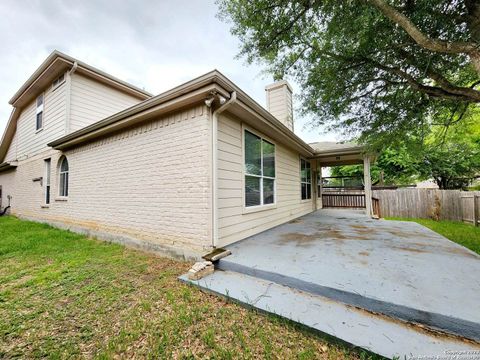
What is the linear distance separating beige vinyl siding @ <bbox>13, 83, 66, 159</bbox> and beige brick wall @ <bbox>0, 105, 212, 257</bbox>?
1.89 m

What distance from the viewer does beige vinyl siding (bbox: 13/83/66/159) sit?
291 inches

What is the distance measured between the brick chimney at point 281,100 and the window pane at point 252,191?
4.76 meters

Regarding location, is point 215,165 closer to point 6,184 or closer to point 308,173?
point 308,173

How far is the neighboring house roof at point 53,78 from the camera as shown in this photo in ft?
23.2

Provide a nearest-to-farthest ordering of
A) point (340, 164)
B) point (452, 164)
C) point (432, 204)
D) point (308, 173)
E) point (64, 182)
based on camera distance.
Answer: point (64, 182)
point (432, 204)
point (308, 173)
point (340, 164)
point (452, 164)

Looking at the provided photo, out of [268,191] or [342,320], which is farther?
[268,191]

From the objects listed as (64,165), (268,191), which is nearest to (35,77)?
(64,165)

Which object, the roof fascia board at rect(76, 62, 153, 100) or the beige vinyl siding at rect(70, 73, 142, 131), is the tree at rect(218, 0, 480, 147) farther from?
the beige vinyl siding at rect(70, 73, 142, 131)

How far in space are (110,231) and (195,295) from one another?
12.3 ft

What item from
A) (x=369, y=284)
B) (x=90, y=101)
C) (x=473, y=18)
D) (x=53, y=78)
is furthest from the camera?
(x=53, y=78)

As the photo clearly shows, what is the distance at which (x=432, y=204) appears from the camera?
9.02m

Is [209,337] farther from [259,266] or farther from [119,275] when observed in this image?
[119,275]

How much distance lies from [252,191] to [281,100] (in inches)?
225

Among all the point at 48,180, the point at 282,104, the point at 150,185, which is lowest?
the point at 150,185
